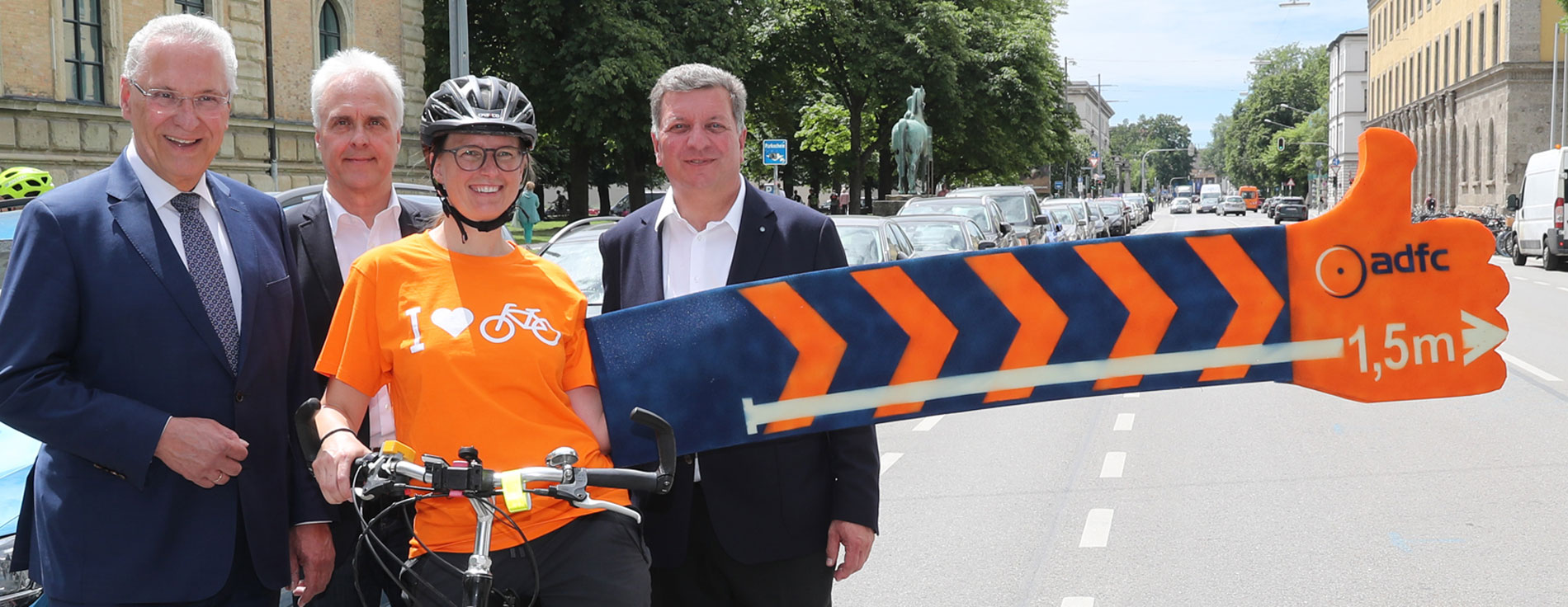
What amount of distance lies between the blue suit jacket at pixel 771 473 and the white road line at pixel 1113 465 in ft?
16.3

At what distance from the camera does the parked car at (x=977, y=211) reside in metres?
20.8

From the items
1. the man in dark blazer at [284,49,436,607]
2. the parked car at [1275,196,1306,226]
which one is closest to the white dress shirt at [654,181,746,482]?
the man in dark blazer at [284,49,436,607]

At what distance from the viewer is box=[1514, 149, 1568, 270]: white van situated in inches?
1079

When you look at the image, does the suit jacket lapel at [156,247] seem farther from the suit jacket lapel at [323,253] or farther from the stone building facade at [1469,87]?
the stone building facade at [1469,87]

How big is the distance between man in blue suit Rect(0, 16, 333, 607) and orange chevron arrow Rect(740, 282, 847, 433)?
43.8 inches

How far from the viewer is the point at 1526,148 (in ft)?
177

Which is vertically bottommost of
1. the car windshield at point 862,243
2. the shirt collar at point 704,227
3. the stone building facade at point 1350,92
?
the car windshield at point 862,243

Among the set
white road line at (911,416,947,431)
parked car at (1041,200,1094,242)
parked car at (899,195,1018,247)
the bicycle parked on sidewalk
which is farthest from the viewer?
parked car at (1041,200,1094,242)

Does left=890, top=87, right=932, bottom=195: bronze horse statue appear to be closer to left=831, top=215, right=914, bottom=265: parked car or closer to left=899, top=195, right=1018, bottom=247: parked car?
left=899, top=195, right=1018, bottom=247: parked car

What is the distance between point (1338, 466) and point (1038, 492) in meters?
1.98

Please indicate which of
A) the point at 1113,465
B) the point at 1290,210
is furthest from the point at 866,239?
the point at 1290,210

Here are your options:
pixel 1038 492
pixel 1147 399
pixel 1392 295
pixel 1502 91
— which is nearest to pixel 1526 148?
pixel 1502 91

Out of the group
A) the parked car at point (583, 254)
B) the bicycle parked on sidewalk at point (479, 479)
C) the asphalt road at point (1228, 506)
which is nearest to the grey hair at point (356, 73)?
the bicycle parked on sidewalk at point (479, 479)

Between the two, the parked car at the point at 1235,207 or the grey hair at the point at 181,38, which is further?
the parked car at the point at 1235,207
